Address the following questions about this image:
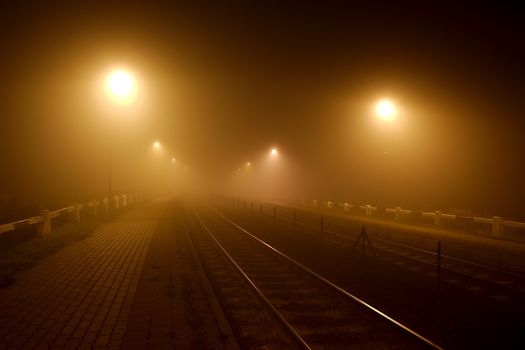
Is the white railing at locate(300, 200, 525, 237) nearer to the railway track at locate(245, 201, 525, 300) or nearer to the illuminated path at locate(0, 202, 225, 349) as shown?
the railway track at locate(245, 201, 525, 300)

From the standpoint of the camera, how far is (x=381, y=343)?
6.45 m

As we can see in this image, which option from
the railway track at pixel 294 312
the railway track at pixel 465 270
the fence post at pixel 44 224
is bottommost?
the railway track at pixel 294 312

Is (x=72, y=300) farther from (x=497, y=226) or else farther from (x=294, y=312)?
(x=497, y=226)

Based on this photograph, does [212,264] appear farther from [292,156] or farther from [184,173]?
[184,173]

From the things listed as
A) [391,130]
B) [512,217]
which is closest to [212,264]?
[391,130]

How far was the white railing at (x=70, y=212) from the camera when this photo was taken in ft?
46.3

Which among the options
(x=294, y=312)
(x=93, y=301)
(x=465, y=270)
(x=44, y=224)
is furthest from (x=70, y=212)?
(x=465, y=270)

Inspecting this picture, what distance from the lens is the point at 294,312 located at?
8000 mm

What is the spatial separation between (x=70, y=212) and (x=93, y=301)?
1544 cm

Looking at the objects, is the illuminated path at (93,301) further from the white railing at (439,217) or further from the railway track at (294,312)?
the white railing at (439,217)

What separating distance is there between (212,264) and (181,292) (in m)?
3.68

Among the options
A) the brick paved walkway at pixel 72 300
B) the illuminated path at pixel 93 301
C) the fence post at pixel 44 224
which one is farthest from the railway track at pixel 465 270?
the fence post at pixel 44 224

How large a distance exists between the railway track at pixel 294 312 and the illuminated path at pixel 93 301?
0.96 metres

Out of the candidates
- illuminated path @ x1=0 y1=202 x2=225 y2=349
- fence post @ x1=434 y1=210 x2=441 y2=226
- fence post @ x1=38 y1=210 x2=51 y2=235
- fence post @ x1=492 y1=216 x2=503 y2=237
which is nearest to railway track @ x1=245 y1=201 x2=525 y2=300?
fence post @ x1=492 y1=216 x2=503 y2=237
